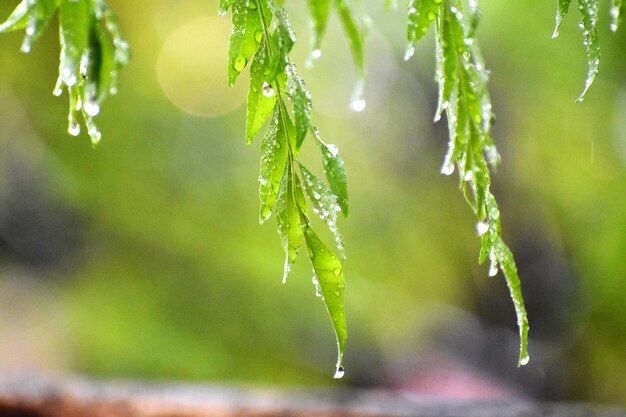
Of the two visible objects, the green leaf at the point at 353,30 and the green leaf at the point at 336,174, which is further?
the green leaf at the point at 336,174

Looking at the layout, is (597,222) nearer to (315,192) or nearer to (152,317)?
(152,317)

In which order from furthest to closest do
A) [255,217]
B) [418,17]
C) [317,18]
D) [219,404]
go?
1. [255,217]
2. [219,404]
3. [418,17]
4. [317,18]

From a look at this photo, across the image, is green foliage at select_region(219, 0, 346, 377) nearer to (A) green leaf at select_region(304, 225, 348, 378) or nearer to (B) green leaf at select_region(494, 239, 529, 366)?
(A) green leaf at select_region(304, 225, 348, 378)

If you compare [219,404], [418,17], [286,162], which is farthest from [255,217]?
[418,17]

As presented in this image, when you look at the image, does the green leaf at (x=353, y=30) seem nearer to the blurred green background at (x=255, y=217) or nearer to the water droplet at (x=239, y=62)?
the water droplet at (x=239, y=62)

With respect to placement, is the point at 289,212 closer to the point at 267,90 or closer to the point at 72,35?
the point at 267,90

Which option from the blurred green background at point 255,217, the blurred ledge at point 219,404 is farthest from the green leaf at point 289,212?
the blurred green background at point 255,217
